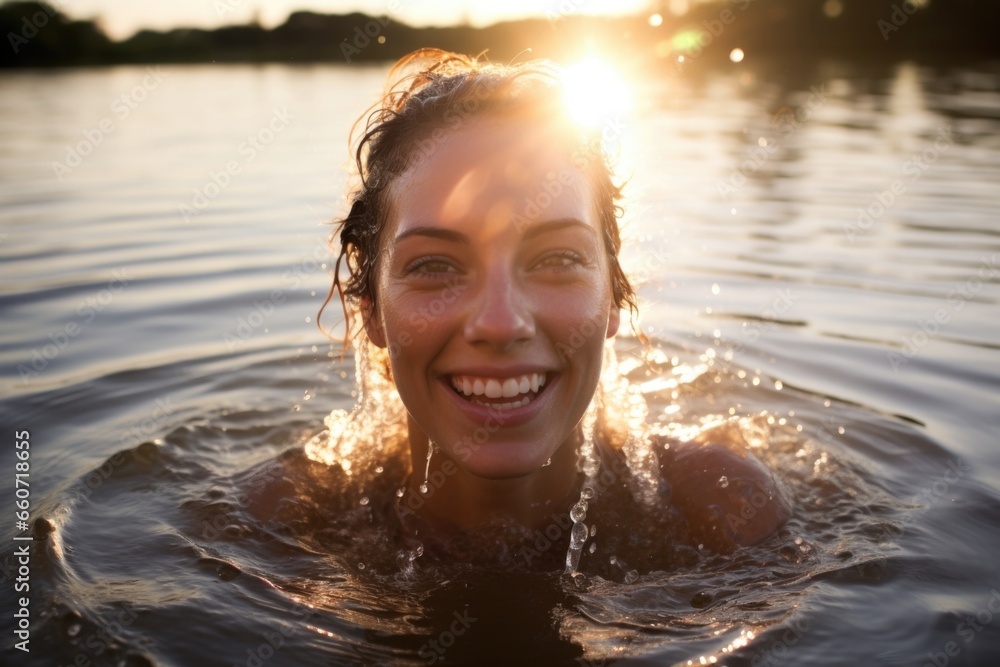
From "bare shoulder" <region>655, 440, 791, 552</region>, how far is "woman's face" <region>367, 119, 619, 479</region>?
2.25ft

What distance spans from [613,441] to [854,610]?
1.30 meters

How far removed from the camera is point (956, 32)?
30375 mm

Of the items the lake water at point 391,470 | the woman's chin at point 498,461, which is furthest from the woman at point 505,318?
the lake water at point 391,470

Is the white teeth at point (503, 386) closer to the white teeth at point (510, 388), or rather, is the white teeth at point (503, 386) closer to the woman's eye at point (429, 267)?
the white teeth at point (510, 388)

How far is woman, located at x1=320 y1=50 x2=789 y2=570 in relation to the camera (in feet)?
8.64

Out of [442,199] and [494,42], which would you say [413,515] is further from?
[494,42]

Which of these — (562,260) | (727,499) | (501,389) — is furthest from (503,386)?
(727,499)

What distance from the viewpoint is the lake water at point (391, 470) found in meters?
2.62

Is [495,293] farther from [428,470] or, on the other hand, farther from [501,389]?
[428,470]

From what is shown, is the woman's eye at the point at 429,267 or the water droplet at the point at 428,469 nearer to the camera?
the woman's eye at the point at 429,267

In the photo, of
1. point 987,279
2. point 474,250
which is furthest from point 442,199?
point 987,279

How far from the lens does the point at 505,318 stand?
99.4 inches

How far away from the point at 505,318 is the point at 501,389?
0.25 m

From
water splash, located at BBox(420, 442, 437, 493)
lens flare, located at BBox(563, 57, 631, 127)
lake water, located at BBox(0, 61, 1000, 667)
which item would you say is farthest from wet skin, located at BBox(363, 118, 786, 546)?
lake water, located at BBox(0, 61, 1000, 667)
